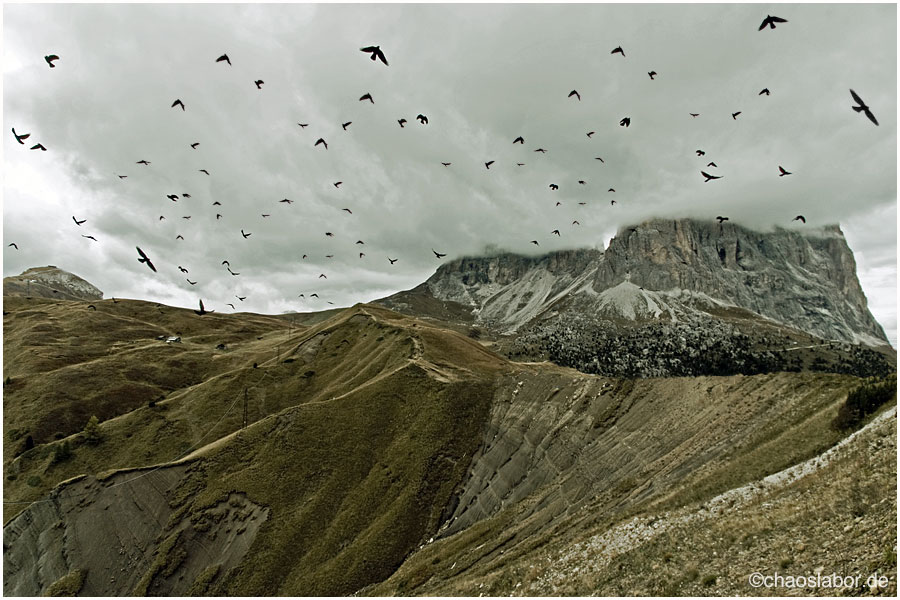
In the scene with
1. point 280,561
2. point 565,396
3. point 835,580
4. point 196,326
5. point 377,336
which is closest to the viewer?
point 835,580

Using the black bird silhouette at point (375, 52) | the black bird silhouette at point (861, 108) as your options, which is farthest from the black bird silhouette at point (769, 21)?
the black bird silhouette at point (375, 52)

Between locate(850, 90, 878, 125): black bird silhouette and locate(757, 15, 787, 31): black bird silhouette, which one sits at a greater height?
locate(757, 15, 787, 31): black bird silhouette

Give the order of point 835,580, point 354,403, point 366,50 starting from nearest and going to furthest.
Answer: point 835,580 < point 366,50 < point 354,403

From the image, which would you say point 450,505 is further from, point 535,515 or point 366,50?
point 366,50

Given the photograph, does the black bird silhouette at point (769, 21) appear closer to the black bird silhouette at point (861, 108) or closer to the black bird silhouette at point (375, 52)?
the black bird silhouette at point (861, 108)

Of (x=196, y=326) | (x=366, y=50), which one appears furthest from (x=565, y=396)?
(x=196, y=326)

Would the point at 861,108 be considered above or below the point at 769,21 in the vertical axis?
below

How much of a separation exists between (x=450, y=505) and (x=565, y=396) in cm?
2275

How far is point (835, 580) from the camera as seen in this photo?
1504 cm

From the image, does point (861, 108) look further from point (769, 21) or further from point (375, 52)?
point (375, 52)

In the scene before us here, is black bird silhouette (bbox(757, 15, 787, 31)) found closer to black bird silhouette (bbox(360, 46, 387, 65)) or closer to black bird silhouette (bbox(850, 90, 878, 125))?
black bird silhouette (bbox(850, 90, 878, 125))

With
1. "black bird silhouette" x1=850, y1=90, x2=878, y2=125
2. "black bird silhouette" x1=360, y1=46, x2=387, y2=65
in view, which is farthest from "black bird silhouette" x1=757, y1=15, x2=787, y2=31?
"black bird silhouette" x1=360, y1=46, x2=387, y2=65

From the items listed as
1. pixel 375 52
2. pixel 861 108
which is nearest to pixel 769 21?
pixel 861 108

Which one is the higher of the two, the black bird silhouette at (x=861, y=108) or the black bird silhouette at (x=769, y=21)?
the black bird silhouette at (x=769, y=21)
